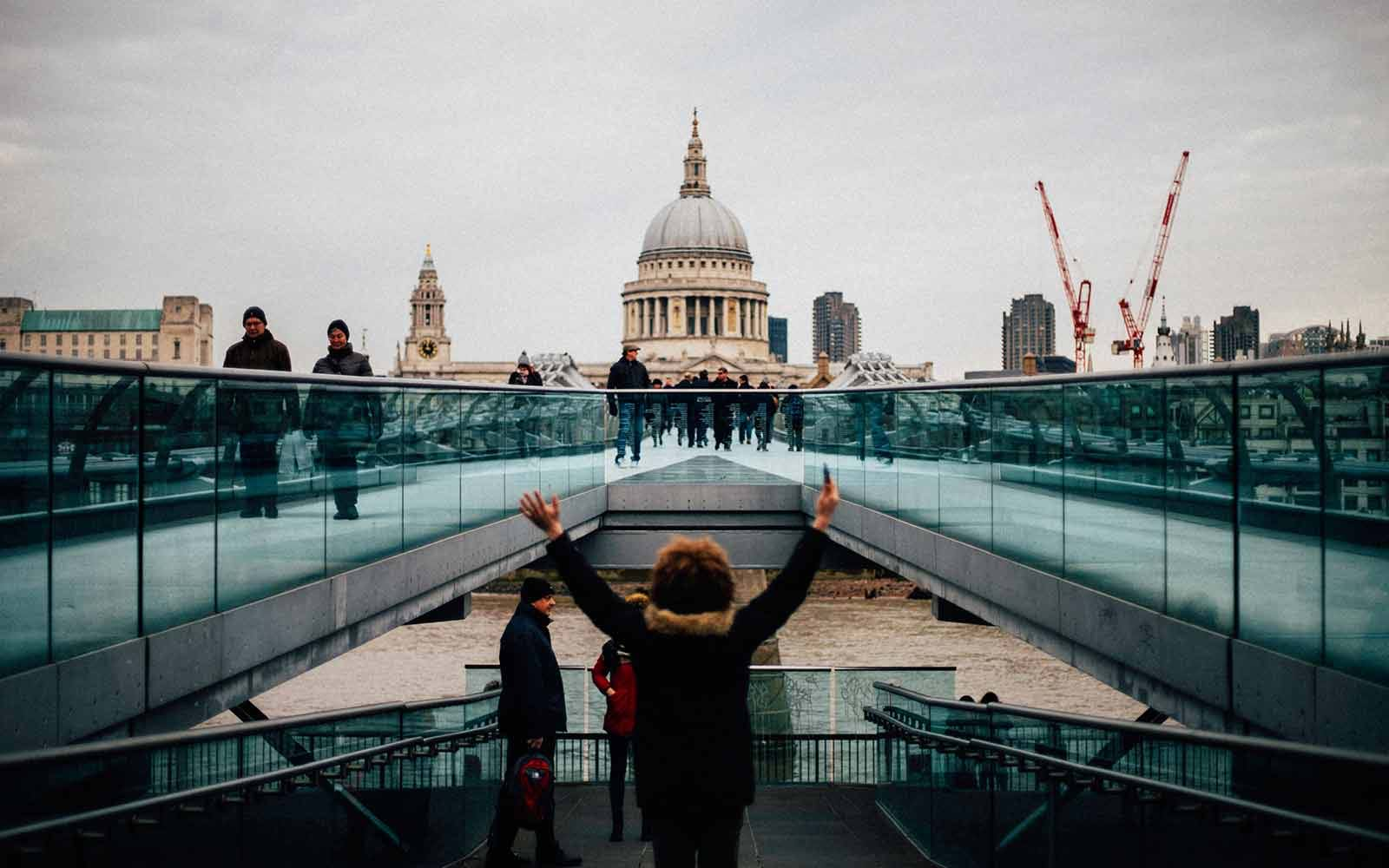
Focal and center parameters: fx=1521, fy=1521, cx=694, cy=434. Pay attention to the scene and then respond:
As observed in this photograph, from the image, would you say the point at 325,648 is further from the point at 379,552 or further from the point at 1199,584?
the point at 1199,584

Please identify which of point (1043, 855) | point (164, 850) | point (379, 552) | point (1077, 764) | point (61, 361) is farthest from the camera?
point (379, 552)

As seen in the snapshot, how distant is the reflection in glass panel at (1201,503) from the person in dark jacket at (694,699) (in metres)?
3.58

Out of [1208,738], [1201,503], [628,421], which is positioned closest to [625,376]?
[628,421]

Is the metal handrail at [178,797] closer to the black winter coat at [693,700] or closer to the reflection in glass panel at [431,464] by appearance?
the black winter coat at [693,700]

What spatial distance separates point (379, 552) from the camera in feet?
38.1

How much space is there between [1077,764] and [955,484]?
5.98 meters

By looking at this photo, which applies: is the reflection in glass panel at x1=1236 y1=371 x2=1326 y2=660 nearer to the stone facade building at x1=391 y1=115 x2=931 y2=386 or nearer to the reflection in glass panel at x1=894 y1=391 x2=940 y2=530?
the reflection in glass panel at x1=894 y1=391 x2=940 y2=530

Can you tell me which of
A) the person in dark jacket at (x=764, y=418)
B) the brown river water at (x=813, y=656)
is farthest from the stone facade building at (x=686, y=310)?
the person in dark jacket at (x=764, y=418)

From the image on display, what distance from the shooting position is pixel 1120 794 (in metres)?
7.31

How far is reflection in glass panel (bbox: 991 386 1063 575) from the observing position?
1098 centimetres

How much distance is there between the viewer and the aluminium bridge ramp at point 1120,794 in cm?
510

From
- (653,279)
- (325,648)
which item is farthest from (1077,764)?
(653,279)

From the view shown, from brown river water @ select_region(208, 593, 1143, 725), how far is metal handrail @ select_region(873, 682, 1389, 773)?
3497 cm

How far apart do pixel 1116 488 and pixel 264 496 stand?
5250 mm
